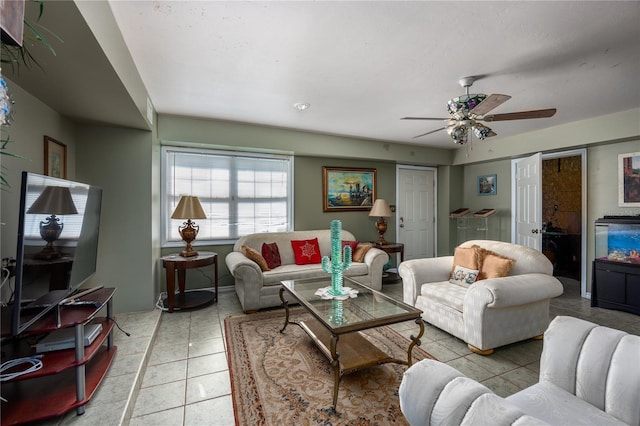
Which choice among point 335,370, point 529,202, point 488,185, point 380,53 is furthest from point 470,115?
point 488,185

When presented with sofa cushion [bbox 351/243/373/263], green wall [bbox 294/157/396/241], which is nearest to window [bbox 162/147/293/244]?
green wall [bbox 294/157/396/241]

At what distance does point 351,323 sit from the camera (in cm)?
183

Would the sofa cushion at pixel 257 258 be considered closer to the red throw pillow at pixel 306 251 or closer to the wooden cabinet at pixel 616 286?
the red throw pillow at pixel 306 251

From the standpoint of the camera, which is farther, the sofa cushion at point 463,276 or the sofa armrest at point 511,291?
the sofa cushion at point 463,276

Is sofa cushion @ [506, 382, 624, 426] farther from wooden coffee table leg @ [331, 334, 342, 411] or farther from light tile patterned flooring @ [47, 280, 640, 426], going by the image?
wooden coffee table leg @ [331, 334, 342, 411]

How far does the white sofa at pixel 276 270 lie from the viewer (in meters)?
3.12

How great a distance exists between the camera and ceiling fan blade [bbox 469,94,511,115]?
200 cm

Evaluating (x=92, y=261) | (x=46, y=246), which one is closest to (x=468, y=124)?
(x=46, y=246)

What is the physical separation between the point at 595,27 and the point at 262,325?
3493mm

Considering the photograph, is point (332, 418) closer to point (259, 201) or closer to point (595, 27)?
point (595, 27)

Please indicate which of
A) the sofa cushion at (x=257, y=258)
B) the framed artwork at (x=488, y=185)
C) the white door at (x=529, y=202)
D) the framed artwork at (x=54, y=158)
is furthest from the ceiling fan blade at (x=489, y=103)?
the framed artwork at (x=54, y=158)

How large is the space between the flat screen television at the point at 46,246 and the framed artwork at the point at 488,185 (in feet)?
18.7

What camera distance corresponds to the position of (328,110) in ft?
10.9

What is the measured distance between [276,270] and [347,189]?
2.11 m
